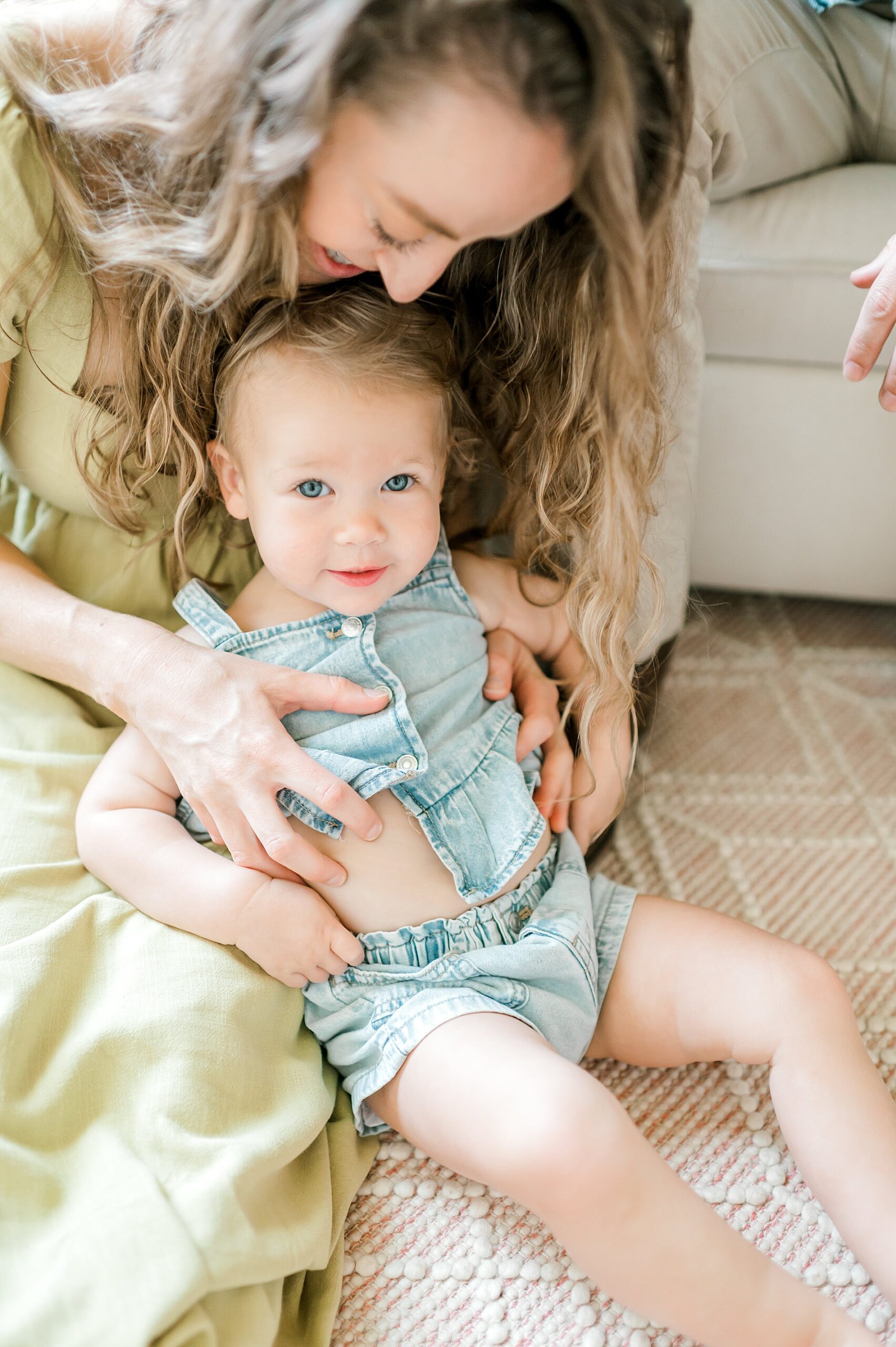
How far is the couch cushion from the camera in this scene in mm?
1103

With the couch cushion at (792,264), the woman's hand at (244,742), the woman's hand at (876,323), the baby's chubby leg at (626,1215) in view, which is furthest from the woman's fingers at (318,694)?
the couch cushion at (792,264)

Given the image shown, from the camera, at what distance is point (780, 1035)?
0.80 m

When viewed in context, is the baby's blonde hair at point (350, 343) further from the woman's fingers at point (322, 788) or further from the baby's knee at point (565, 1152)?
the baby's knee at point (565, 1152)

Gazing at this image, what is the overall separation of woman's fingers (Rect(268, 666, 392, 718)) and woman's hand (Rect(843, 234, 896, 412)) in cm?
50

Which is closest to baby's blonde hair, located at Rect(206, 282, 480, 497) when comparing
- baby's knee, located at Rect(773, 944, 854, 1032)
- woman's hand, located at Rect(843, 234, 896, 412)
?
woman's hand, located at Rect(843, 234, 896, 412)

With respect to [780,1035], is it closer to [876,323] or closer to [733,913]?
[733,913]

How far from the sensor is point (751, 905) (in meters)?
1.05

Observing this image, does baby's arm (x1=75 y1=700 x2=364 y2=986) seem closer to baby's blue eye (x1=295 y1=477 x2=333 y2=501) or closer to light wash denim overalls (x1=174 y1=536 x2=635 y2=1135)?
light wash denim overalls (x1=174 y1=536 x2=635 y2=1135)

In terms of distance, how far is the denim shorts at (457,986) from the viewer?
2.53 ft

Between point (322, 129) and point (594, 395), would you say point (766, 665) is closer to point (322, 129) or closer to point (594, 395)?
point (594, 395)

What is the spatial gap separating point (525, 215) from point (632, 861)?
0.66 meters

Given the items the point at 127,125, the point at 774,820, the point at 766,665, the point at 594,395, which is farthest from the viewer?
the point at 766,665

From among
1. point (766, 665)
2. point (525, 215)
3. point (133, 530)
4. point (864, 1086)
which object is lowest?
point (766, 665)

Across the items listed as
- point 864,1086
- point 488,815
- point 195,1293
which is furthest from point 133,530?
point 864,1086
